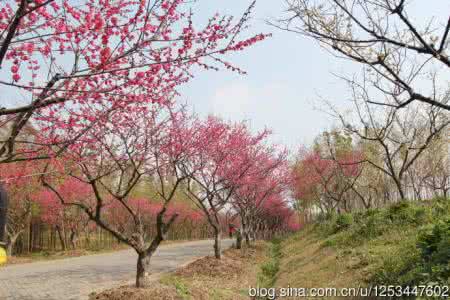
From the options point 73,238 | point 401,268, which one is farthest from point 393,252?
point 73,238

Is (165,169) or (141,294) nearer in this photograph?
(141,294)

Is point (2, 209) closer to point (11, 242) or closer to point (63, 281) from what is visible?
point (63, 281)

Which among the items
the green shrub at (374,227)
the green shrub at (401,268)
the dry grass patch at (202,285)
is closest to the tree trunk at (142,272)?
the dry grass patch at (202,285)

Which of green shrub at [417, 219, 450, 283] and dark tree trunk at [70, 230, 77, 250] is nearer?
green shrub at [417, 219, 450, 283]

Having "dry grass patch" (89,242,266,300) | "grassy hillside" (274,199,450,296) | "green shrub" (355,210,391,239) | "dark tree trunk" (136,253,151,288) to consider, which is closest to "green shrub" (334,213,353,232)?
"grassy hillside" (274,199,450,296)

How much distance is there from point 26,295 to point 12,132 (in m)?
7.08

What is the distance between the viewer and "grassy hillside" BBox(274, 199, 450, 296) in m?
6.59

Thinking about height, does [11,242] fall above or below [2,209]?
below

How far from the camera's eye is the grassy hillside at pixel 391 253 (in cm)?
659

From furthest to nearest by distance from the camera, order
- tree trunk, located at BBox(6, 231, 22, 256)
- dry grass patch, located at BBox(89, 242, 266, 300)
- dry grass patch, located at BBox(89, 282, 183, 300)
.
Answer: tree trunk, located at BBox(6, 231, 22, 256)
dry grass patch, located at BBox(89, 242, 266, 300)
dry grass patch, located at BBox(89, 282, 183, 300)

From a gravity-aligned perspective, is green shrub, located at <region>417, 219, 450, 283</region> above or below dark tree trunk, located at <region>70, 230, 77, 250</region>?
above

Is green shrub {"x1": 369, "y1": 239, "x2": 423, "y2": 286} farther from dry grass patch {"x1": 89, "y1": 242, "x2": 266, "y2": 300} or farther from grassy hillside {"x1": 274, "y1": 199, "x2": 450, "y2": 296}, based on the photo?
dry grass patch {"x1": 89, "y1": 242, "x2": 266, "y2": 300}

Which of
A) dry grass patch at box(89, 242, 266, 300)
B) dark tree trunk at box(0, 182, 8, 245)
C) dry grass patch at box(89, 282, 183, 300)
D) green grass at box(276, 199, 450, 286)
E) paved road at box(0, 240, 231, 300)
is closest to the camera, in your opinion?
dark tree trunk at box(0, 182, 8, 245)

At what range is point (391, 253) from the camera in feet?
28.3
